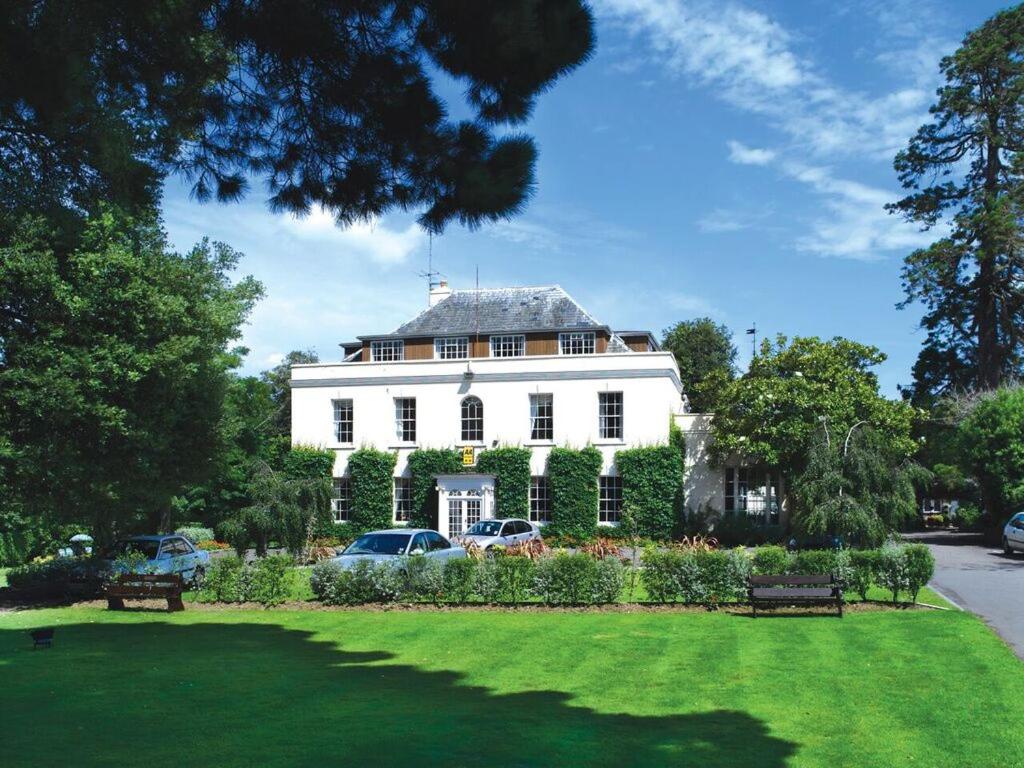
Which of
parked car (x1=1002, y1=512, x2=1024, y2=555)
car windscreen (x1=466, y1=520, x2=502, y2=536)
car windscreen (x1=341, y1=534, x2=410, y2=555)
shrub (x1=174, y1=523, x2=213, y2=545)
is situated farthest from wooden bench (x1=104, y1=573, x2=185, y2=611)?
parked car (x1=1002, y1=512, x2=1024, y2=555)

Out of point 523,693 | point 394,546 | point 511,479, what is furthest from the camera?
point 511,479

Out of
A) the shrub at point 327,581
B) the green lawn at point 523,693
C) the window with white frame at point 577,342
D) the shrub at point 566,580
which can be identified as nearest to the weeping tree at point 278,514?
the shrub at point 327,581

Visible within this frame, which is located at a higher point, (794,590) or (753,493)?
(753,493)

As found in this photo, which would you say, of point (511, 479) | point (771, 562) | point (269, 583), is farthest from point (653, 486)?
point (269, 583)

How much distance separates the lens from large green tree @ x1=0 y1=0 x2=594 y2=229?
8766 mm

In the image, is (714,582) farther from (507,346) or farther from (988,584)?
(507,346)

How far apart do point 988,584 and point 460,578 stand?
43.4 ft

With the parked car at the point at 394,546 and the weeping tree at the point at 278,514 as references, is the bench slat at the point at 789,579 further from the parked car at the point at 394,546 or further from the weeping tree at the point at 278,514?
the weeping tree at the point at 278,514

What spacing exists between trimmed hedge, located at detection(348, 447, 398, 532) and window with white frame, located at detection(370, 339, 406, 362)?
5216 mm

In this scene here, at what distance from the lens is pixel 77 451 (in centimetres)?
2017

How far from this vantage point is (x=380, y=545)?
73.6 ft

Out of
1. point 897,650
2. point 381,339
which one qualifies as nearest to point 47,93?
point 897,650

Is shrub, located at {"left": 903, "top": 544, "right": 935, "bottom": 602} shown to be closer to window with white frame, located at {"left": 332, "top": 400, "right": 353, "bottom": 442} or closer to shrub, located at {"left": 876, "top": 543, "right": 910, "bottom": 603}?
shrub, located at {"left": 876, "top": 543, "right": 910, "bottom": 603}

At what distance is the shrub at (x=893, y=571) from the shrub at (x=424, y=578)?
8821mm
